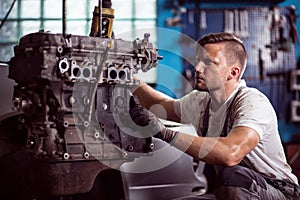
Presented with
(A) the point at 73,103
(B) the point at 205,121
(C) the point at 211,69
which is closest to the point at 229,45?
(C) the point at 211,69

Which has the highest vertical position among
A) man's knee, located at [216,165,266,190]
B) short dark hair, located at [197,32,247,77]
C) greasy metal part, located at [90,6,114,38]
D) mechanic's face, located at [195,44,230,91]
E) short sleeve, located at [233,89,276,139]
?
greasy metal part, located at [90,6,114,38]

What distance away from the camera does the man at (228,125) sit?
175 cm

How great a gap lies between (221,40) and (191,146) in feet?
1.97

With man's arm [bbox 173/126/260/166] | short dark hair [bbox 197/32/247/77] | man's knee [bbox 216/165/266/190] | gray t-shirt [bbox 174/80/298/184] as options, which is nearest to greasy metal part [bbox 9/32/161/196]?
man's arm [bbox 173/126/260/166]

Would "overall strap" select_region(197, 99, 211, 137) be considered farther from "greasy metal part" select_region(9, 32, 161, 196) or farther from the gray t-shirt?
"greasy metal part" select_region(9, 32, 161, 196)

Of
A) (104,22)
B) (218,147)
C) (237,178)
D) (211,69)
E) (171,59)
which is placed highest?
(104,22)

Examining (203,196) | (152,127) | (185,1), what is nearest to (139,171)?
(203,196)

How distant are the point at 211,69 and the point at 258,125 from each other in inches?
14.6

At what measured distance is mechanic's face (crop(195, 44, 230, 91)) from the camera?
2.08 m

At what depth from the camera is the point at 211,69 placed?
2104mm

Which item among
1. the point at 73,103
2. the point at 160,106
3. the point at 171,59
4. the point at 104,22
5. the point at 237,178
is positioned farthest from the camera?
the point at 171,59

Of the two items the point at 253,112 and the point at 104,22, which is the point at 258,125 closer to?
the point at 253,112

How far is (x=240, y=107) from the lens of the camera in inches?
76.1

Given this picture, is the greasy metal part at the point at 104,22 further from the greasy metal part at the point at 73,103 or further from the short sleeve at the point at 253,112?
the short sleeve at the point at 253,112
